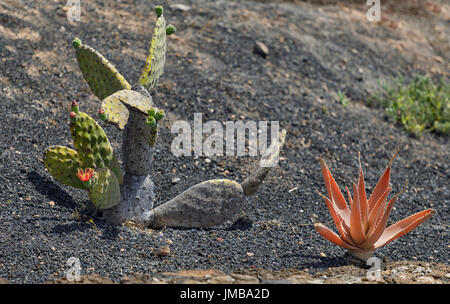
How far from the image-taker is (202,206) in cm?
425

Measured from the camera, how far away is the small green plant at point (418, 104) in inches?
267

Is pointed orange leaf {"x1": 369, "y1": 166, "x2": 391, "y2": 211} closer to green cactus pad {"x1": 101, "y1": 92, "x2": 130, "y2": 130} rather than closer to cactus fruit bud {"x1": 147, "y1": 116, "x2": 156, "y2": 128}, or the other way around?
cactus fruit bud {"x1": 147, "y1": 116, "x2": 156, "y2": 128}

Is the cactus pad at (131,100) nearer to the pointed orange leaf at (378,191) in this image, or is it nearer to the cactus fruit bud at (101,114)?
the cactus fruit bud at (101,114)

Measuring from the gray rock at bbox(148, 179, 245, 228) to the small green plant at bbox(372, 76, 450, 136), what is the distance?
310 cm

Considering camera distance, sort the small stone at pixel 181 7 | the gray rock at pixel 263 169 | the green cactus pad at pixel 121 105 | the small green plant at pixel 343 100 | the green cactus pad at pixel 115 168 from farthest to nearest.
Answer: the small stone at pixel 181 7 → the small green plant at pixel 343 100 → the gray rock at pixel 263 169 → the green cactus pad at pixel 115 168 → the green cactus pad at pixel 121 105

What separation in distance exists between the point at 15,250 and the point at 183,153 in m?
1.94

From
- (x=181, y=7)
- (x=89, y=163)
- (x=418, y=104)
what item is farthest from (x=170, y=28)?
(x=418, y=104)

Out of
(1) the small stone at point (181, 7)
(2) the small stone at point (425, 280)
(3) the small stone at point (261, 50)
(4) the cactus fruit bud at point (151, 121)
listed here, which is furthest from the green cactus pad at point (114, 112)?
(1) the small stone at point (181, 7)

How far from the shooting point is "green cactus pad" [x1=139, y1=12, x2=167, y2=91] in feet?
13.2

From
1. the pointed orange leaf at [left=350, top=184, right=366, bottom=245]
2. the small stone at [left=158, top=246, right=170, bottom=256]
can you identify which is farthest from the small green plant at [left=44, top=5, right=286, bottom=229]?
the pointed orange leaf at [left=350, top=184, right=366, bottom=245]

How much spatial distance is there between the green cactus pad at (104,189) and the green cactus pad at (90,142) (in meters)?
0.08

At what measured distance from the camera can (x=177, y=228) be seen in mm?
4344

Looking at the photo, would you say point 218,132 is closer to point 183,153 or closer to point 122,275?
point 183,153
